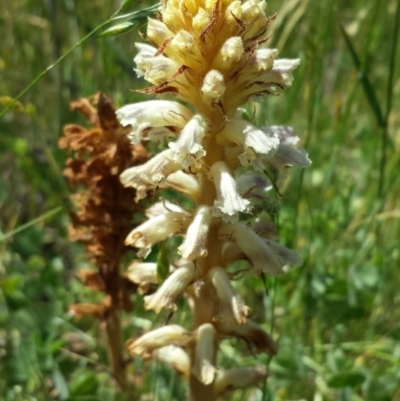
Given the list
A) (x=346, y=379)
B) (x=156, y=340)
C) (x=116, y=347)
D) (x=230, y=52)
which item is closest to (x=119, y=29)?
(x=230, y=52)

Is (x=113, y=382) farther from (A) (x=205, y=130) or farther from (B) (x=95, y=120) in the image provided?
(A) (x=205, y=130)

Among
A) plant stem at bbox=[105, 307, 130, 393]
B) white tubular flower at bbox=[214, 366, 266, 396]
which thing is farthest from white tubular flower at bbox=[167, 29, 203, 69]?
plant stem at bbox=[105, 307, 130, 393]

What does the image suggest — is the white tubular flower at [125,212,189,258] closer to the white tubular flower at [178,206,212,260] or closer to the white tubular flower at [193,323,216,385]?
the white tubular flower at [178,206,212,260]

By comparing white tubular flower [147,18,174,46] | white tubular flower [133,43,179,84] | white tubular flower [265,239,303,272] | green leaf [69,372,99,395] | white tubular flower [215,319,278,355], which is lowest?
green leaf [69,372,99,395]

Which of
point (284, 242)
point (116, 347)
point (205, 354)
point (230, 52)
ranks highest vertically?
point (230, 52)

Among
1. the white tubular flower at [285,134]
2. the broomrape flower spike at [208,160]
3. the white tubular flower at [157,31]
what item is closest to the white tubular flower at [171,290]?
the broomrape flower spike at [208,160]

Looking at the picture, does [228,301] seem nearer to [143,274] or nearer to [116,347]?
[143,274]

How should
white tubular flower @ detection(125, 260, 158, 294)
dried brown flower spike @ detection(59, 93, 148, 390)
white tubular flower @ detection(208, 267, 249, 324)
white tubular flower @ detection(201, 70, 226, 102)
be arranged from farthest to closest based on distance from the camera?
dried brown flower spike @ detection(59, 93, 148, 390) < white tubular flower @ detection(125, 260, 158, 294) < white tubular flower @ detection(208, 267, 249, 324) < white tubular flower @ detection(201, 70, 226, 102)
